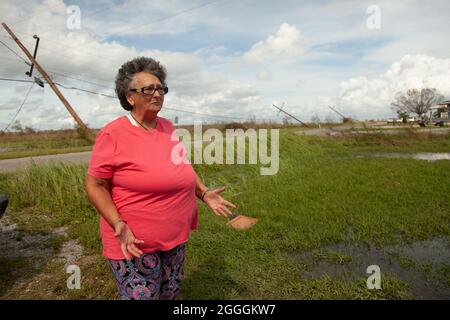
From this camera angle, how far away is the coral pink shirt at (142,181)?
178cm

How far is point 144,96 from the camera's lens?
6.45 ft

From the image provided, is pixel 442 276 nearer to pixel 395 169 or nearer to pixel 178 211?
pixel 178 211

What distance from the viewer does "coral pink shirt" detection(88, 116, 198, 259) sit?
1779 mm

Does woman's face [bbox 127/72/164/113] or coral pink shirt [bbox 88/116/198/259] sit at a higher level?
woman's face [bbox 127/72/164/113]

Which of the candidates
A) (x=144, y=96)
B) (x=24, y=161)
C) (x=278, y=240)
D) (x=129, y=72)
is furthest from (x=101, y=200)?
(x=24, y=161)

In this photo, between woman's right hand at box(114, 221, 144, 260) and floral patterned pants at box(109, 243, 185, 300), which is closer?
woman's right hand at box(114, 221, 144, 260)

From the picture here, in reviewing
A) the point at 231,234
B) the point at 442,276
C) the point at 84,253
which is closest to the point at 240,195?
the point at 231,234

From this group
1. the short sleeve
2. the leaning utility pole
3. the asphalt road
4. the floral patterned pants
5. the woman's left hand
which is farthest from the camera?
the leaning utility pole

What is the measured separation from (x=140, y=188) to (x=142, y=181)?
4cm

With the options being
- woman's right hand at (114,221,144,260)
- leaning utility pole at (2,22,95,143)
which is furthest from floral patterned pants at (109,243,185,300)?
leaning utility pole at (2,22,95,143)

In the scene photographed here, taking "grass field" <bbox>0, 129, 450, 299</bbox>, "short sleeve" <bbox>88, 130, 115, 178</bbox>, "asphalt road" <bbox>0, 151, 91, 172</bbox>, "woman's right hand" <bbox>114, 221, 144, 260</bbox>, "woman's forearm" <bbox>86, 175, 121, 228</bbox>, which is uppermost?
"short sleeve" <bbox>88, 130, 115, 178</bbox>

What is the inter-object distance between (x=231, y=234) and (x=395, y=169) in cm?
674

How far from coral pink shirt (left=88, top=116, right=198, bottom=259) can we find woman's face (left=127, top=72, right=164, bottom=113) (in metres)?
0.13

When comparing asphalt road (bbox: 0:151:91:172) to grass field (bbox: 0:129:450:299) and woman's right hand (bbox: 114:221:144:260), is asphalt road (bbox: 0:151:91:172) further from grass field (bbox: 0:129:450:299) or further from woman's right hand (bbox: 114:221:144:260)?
woman's right hand (bbox: 114:221:144:260)
